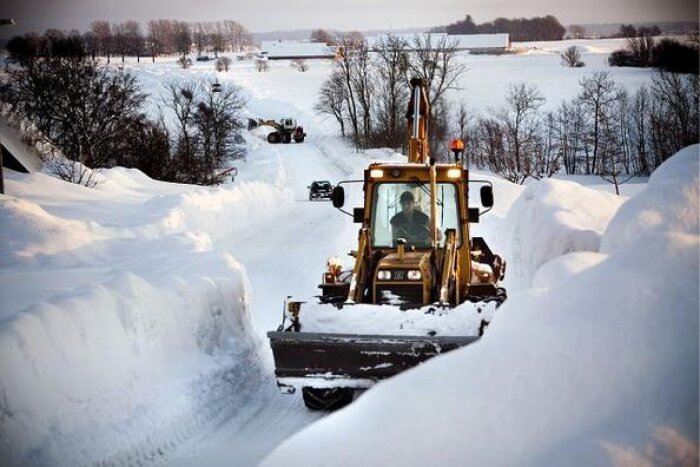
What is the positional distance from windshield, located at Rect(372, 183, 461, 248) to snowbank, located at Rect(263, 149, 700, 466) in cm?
474

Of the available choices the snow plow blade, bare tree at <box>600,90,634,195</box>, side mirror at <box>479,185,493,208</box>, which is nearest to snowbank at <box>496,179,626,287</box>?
side mirror at <box>479,185,493,208</box>

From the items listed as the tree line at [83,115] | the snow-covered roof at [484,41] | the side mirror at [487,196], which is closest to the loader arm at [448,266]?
the side mirror at [487,196]

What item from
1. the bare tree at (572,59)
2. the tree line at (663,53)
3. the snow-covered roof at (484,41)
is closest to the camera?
the tree line at (663,53)

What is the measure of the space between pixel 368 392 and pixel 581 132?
53851 mm

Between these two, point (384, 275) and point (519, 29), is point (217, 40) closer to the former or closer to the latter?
point (519, 29)

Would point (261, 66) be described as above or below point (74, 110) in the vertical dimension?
above

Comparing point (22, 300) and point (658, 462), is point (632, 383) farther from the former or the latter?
point (22, 300)

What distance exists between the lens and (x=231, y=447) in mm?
6910

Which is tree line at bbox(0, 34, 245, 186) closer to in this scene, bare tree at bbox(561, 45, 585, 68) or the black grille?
the black grille

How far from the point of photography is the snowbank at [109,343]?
6.31m

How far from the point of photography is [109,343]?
24.6 feet

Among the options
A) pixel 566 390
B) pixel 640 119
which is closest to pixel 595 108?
pixel 640 119

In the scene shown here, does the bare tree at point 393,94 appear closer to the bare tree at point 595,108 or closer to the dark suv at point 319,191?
the bare tree at point 595,108

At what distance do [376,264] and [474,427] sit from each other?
5140 mm
